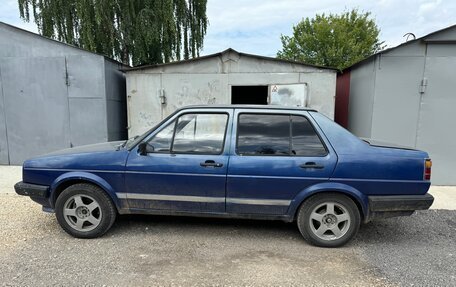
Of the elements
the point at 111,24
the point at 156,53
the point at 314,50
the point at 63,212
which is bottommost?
the point at 63,212

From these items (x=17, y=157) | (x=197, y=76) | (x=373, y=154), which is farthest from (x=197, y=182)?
(x=17, y=157)

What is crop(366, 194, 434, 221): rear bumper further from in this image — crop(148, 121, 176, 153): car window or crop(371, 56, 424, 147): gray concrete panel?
crop(371, 56, 424, 147): gray concrete panel

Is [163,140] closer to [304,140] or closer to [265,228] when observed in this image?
[304,140]

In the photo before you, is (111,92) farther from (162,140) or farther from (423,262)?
(423,262)

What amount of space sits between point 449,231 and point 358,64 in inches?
179

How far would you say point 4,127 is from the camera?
7.56 meters

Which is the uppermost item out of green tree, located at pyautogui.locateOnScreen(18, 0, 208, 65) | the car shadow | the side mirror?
Answer: green tree, located at pyautogui.locateOnScreen(18, 0, 208, 65)

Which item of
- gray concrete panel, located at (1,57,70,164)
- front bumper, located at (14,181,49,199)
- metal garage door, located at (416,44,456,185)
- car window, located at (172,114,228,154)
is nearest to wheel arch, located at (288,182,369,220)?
car window, located at (172,114,228,154)

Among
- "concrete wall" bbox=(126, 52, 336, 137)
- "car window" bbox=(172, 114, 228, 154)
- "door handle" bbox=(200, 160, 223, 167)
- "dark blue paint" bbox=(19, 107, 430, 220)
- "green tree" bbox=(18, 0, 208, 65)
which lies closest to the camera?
"dark blue paint" bbox=(19, 107, 430, 220)

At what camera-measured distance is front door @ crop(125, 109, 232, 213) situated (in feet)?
11.3

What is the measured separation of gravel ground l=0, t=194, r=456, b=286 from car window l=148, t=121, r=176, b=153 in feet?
3.78

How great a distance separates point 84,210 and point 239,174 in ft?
6.54

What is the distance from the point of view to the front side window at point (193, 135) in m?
3.52

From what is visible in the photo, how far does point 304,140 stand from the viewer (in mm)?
3453
